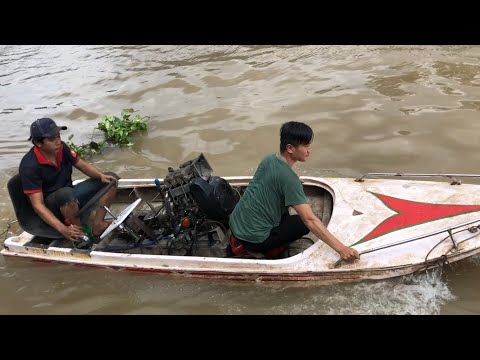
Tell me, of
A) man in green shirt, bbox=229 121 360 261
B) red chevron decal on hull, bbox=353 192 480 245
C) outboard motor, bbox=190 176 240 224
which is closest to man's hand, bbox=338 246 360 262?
man in green shirt, bbox=229 121 360 261

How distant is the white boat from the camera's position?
4.36 metres

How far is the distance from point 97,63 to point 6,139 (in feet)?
18.6

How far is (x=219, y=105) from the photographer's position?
10461mm

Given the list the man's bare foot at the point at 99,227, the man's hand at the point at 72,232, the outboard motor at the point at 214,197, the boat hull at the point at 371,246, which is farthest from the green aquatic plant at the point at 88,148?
the outboard motor at the point at 214,197

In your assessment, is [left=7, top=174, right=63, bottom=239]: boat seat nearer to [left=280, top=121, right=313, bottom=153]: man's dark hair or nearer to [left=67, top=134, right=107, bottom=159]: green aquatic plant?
[left=280, top=121, right=313, bottom=153]: man's dark hair

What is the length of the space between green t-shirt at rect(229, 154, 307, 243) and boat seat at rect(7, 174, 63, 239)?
2.57 metres

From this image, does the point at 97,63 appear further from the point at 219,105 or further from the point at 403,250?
the point at 403,250

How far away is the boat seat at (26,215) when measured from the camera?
5230 mm

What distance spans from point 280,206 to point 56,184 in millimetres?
2989

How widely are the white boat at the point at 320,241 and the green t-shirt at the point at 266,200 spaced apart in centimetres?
35

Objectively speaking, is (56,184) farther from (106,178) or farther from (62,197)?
Answer: (106,178)

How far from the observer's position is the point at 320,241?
15.3 ft
